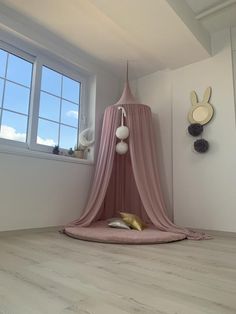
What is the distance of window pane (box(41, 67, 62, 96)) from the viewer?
2.88m

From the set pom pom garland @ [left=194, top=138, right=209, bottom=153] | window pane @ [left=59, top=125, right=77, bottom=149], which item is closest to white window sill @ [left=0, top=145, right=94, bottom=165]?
window pane @ [left=59, top=125, right=77, bottom=149]

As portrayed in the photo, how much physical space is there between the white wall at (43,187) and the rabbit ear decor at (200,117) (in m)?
1.20

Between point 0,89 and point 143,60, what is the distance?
1.78 meters

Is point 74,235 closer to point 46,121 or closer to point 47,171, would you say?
point 47,171

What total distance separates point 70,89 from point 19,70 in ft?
2.30

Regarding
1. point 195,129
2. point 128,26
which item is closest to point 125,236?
point 195,129

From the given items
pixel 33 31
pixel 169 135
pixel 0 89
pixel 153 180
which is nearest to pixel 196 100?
pixel 169 135

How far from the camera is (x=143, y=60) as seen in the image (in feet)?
10.4

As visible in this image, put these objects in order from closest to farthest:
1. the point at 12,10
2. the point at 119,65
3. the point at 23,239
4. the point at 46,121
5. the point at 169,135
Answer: the point at 23,239, the point at 12,10, the point at 46,121, the point at 169,135, the point at 119,65

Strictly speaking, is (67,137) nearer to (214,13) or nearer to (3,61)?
(3,61)

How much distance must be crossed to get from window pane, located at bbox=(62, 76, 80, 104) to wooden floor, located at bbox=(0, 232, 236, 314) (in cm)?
194

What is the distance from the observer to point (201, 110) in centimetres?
282

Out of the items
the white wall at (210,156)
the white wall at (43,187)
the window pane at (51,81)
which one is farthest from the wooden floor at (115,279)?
the window pane at (51,81)

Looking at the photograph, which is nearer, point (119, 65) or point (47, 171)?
point (47, 171)
